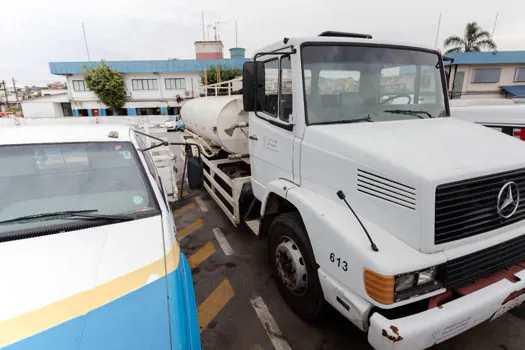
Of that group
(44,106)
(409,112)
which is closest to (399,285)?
(409,112)

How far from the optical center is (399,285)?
193 centimetres

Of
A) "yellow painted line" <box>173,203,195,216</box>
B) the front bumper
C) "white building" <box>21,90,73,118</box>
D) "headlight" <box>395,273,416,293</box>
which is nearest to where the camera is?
the front bumper

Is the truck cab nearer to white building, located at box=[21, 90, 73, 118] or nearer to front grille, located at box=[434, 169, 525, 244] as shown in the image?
front grille, located at box=[434, 169, 525, 244]

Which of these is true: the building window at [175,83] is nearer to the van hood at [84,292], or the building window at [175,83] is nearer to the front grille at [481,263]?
the van hood at [84,292]

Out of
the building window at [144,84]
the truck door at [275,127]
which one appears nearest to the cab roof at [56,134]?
the truck door at [275,127]

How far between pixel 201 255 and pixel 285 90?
9.09ft

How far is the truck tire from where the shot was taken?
106 inches

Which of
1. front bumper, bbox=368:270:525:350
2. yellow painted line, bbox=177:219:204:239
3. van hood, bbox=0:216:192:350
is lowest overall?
yellow painted line, bbox=177:219:204:239

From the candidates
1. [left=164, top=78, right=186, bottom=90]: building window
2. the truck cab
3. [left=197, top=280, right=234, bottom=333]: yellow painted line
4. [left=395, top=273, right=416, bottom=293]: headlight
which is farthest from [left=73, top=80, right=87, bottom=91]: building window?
[left=395, top=273, right=416, bottom=293]: headlight

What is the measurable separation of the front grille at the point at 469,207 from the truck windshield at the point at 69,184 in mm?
2184

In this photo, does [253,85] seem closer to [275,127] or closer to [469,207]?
[275,127]

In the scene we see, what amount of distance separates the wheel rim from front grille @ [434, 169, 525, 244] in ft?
4.23

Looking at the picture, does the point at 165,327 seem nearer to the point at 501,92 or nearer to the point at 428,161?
the point at 428,161

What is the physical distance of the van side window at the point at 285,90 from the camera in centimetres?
295
